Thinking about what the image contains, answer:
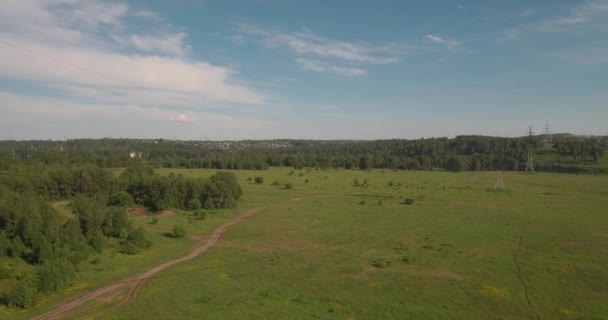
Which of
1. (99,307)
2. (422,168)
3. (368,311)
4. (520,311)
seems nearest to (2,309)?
(99,307)

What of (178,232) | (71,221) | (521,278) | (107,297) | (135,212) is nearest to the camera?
(107,297)

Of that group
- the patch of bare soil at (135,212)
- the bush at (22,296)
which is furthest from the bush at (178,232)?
the bush at (22,296)

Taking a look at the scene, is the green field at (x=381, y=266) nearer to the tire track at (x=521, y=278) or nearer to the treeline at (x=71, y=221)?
the tire track at (x=521, y=278)

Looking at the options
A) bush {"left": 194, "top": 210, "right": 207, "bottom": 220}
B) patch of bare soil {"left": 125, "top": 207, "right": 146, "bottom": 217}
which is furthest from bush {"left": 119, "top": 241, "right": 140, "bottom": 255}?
patch of bare soil {"left": 125, "top": 207, "right": 146, "bottom": 217}

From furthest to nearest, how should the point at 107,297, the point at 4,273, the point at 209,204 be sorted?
1. the point at 209,204
2. the point at 4,273
3. the point at 107,297

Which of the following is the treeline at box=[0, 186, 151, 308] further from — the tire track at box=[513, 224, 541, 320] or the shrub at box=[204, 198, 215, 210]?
the tire track at box=[513, 224, 541, 320]

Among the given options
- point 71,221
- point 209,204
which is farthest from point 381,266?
point 209,204

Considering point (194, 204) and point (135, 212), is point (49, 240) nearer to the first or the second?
point (135, 212)
